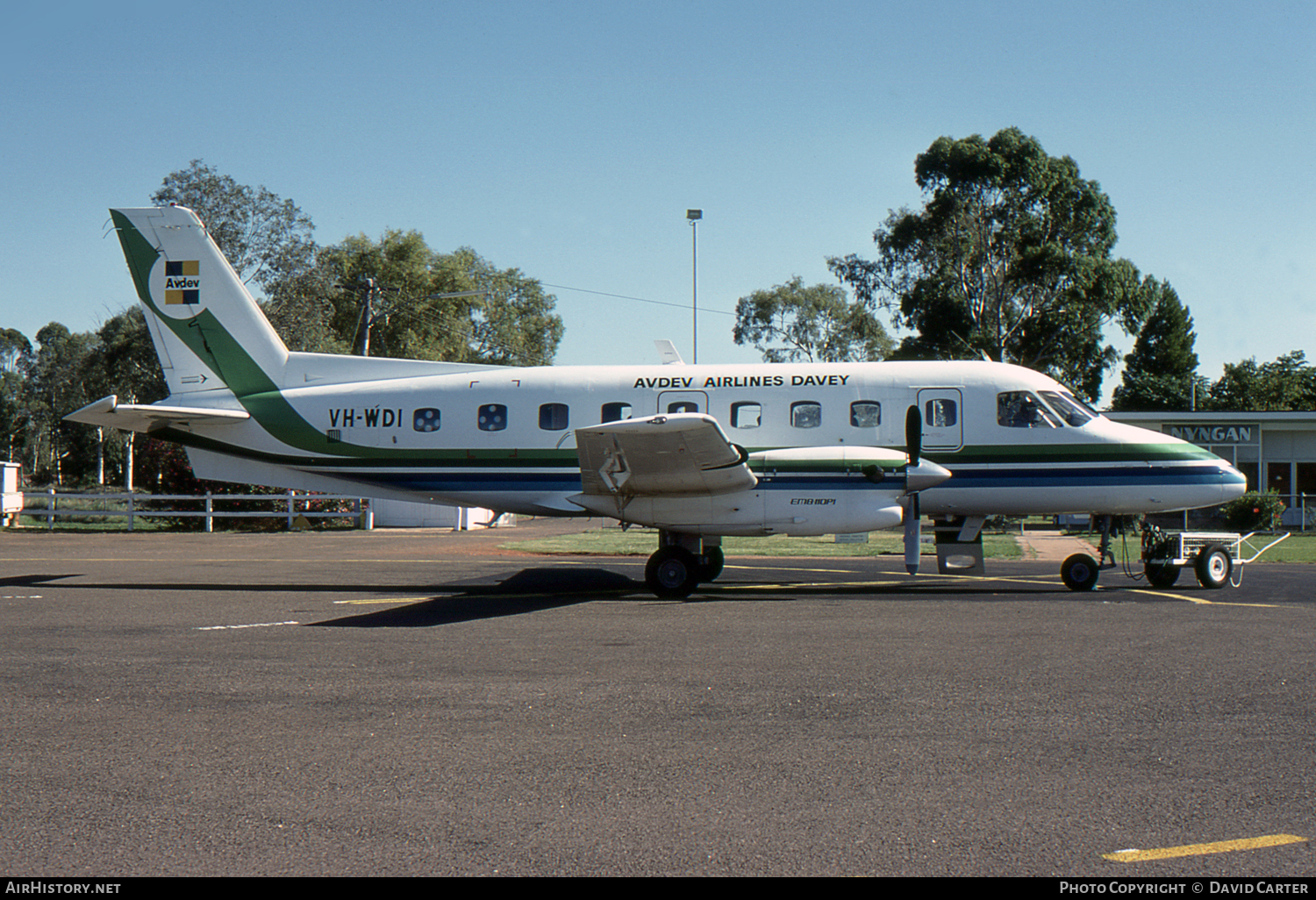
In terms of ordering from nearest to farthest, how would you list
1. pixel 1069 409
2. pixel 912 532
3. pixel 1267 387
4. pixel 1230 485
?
pixel 912 532 < pixel 1230 485 < pixel 1069 409 < pixel 1267 387

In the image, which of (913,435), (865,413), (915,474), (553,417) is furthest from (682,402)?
(915,474)

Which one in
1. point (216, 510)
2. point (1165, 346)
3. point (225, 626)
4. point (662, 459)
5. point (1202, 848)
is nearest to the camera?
point (1202, 848)

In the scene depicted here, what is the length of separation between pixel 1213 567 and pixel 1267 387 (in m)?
62.5

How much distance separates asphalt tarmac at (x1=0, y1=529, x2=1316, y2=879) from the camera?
13.6 ft

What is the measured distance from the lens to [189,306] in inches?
667

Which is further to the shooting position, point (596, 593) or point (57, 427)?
point (57, 427)

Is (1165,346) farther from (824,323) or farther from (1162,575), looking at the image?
(1162,575)

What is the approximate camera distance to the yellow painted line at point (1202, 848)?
4023 mm

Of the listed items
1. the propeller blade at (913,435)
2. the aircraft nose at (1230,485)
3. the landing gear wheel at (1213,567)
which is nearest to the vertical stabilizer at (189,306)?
the propeller blade at (913,435)

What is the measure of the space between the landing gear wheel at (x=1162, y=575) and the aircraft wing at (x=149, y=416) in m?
14.2

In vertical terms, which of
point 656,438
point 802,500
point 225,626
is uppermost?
point 656,438

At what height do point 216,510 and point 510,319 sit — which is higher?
point 510,319

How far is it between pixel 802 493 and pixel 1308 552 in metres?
15.1

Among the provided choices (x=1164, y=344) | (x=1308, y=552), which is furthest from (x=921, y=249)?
(x=1164, y=344)
